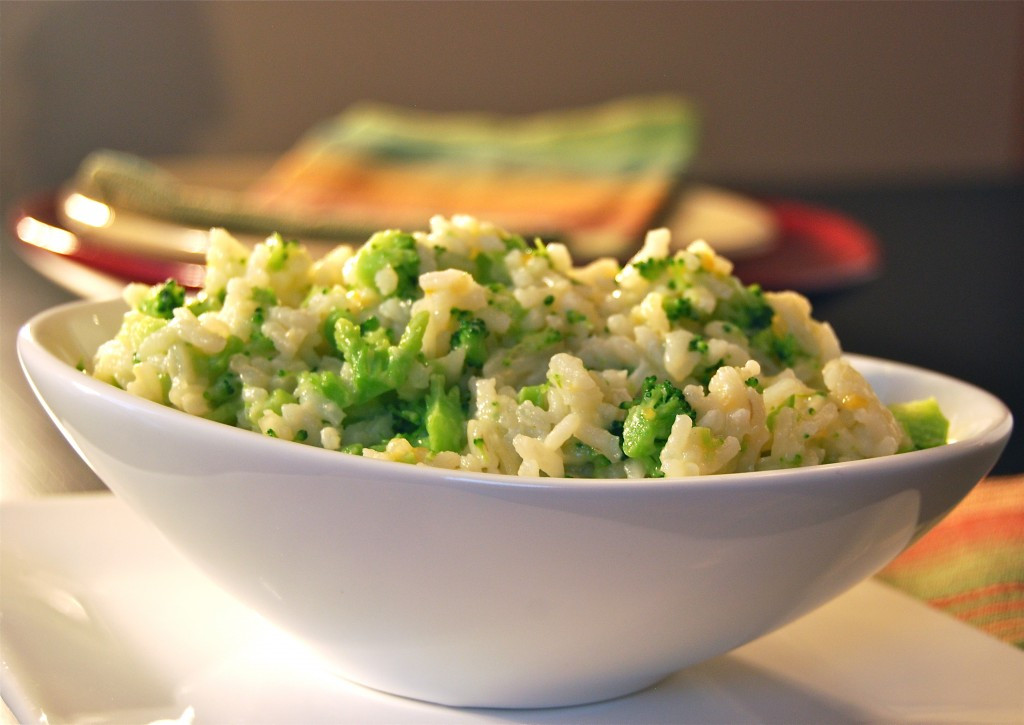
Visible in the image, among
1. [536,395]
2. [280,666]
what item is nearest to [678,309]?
[536,395]

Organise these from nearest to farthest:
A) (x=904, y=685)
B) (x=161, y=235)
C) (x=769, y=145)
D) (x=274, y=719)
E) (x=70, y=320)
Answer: (x=274, y=719) → (x=904, y=685) → (x=70, y=320) → (x=161, y=235) → (x=769, y=145)

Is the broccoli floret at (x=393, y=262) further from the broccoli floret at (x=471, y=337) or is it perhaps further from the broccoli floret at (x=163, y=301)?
the broccoli floret at (x=163, y=301)

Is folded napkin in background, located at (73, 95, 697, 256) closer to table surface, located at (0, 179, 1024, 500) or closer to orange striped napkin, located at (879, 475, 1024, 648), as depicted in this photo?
table surface, located at (0, 179, 1024, 500)

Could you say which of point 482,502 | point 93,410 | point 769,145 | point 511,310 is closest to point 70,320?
point 93,410

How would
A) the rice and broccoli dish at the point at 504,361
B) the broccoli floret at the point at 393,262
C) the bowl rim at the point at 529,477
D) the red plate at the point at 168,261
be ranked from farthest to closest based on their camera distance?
the red plate at the point at 168,261
the broccoli floret at the point at 393,262
the rice and broccoli dish at the point at 504,361
the bowl rim at the point at 529,477

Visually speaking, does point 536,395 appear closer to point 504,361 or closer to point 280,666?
point 504,361

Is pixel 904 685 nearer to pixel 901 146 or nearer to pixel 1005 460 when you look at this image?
pixel 1005 460

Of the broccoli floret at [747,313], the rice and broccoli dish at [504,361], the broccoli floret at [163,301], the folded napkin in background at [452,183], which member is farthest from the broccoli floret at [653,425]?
the folded napkin in background at [452,183]
